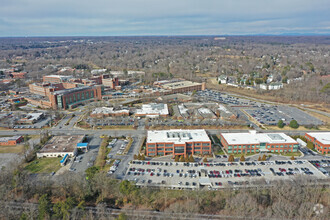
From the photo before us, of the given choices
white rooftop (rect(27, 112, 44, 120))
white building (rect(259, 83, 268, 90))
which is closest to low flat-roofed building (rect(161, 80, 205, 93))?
white building (rect(259, 83, 268, 90))

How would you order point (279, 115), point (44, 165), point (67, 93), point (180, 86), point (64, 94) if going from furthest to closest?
point (180, 86)
point (67, 93)
point (64, 94)
point (279, 115)
point (44, 165)

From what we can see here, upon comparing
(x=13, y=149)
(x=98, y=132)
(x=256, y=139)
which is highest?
(x=256, y=139)

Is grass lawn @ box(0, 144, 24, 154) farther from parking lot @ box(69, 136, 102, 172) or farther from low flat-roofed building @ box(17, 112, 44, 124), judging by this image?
low flat-roofed building @ box(17, 112, 44, 124)

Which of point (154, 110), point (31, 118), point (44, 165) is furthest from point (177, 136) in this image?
point (31, 118)

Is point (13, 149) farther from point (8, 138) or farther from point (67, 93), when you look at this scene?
point (67, 93)

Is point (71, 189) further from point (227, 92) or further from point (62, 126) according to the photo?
point (227, 92)

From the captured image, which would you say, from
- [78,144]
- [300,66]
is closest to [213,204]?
[78,144]

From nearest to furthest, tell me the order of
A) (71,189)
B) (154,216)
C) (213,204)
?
1. (154,216)
2. (213,204)
3. (71,189)
